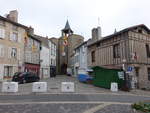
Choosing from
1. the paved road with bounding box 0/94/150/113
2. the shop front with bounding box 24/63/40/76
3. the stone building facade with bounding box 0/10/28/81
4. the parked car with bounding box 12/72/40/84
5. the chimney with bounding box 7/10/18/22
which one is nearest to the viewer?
the paved road with bounding box 0/94/150/113

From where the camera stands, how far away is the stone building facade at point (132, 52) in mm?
16766

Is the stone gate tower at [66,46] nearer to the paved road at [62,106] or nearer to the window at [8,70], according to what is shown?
the window at [8,70]

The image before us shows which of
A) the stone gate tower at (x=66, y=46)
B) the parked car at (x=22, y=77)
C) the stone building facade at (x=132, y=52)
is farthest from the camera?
the stone gate tower at (x=66, y=46)

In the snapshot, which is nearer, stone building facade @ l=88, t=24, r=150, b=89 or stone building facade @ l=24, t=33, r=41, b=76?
stone building facade @ l=88, t=24, r=150, b=89

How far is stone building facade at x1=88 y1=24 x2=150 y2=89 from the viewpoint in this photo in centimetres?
1677

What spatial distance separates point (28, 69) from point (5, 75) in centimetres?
514

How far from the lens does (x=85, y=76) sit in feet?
67.8

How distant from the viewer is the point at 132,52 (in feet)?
55.1

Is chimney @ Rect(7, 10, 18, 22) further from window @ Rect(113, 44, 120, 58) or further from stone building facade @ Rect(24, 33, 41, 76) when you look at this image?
window @ Rect(113, 44, 120, 58)

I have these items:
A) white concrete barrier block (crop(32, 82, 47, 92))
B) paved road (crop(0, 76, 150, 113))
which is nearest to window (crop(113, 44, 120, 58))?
paved road (crop(0, 76, 150, 113))

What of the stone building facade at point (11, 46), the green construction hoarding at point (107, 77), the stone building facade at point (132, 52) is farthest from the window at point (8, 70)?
the stone building facade at point (132, 52)

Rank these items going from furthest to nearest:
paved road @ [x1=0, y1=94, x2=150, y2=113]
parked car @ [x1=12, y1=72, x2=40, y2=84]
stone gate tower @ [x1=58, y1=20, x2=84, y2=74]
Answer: stone gate tower @ [x1=58, y1=20, x2=84, y2=74]
parked car @ [x1=12, y1=72, x2=40, y2=84]
paved road @ [x1=0, y1=94, x2=150, y2=113]

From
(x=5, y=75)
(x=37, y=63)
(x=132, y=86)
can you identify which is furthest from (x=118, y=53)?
(x=37, y=63)

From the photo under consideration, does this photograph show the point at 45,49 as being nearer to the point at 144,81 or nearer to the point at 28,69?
the point at 28,69
